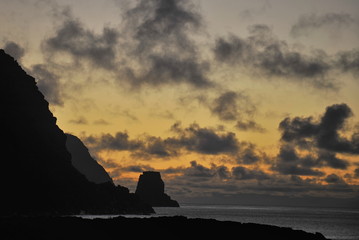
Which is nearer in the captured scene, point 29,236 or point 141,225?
point 29,236

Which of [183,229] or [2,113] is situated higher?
[2,113]

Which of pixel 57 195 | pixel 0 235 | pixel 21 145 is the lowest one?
pixel 0 235

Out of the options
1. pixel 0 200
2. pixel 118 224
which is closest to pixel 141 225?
pixel 118 224

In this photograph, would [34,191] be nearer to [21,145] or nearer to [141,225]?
[21,145]

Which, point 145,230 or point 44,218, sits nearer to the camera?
point 145,230

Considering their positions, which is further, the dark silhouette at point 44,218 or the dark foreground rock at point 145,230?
the dark silhouette at point 44,218

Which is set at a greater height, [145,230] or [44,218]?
[44,218]

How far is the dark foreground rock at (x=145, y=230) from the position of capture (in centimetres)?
5741

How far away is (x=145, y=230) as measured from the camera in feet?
201

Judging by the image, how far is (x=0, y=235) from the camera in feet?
179

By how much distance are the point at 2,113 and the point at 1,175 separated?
30.9 m

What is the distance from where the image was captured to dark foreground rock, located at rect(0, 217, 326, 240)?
5741 cm

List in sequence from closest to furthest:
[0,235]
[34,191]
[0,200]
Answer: [0,235] → [0,200] → [34,191]

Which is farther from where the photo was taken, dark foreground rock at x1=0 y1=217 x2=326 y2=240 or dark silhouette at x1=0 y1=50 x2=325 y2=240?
dark silhouette at x1=0 y1=50 x2=325 y2=240
